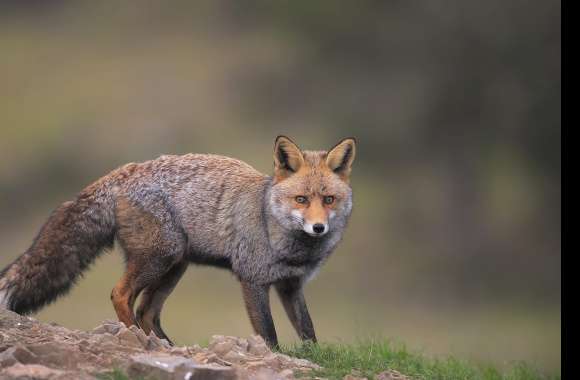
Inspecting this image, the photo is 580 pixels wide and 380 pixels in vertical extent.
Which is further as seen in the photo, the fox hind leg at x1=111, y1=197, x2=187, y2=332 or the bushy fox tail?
the fox hind leg at x1=111, y1=197, x2=187, y2=332

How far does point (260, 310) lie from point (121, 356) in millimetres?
1855

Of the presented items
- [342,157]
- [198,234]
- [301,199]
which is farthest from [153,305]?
[342,157]

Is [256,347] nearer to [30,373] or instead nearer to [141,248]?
[141,248]

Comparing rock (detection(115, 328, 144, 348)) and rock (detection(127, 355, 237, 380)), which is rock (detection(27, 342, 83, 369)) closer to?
rock (detection(127, 355, 237, 380))

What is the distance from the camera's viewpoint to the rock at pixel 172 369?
5.64 meters

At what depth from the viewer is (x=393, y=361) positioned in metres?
7.35

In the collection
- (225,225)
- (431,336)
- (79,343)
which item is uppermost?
(225,225)

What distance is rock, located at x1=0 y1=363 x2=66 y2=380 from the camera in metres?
5.40

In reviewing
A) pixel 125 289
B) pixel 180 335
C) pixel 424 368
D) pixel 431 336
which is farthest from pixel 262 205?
pixel 431 336

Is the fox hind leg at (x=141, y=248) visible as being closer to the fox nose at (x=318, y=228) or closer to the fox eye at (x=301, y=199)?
the fox eye at (x=301, y=199)

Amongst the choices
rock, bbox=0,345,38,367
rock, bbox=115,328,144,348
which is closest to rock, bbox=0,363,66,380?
rock, bbox=0,345,38,367

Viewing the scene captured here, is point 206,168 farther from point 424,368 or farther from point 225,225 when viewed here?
point 424,368

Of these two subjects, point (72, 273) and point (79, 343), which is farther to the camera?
point (72, 273)
